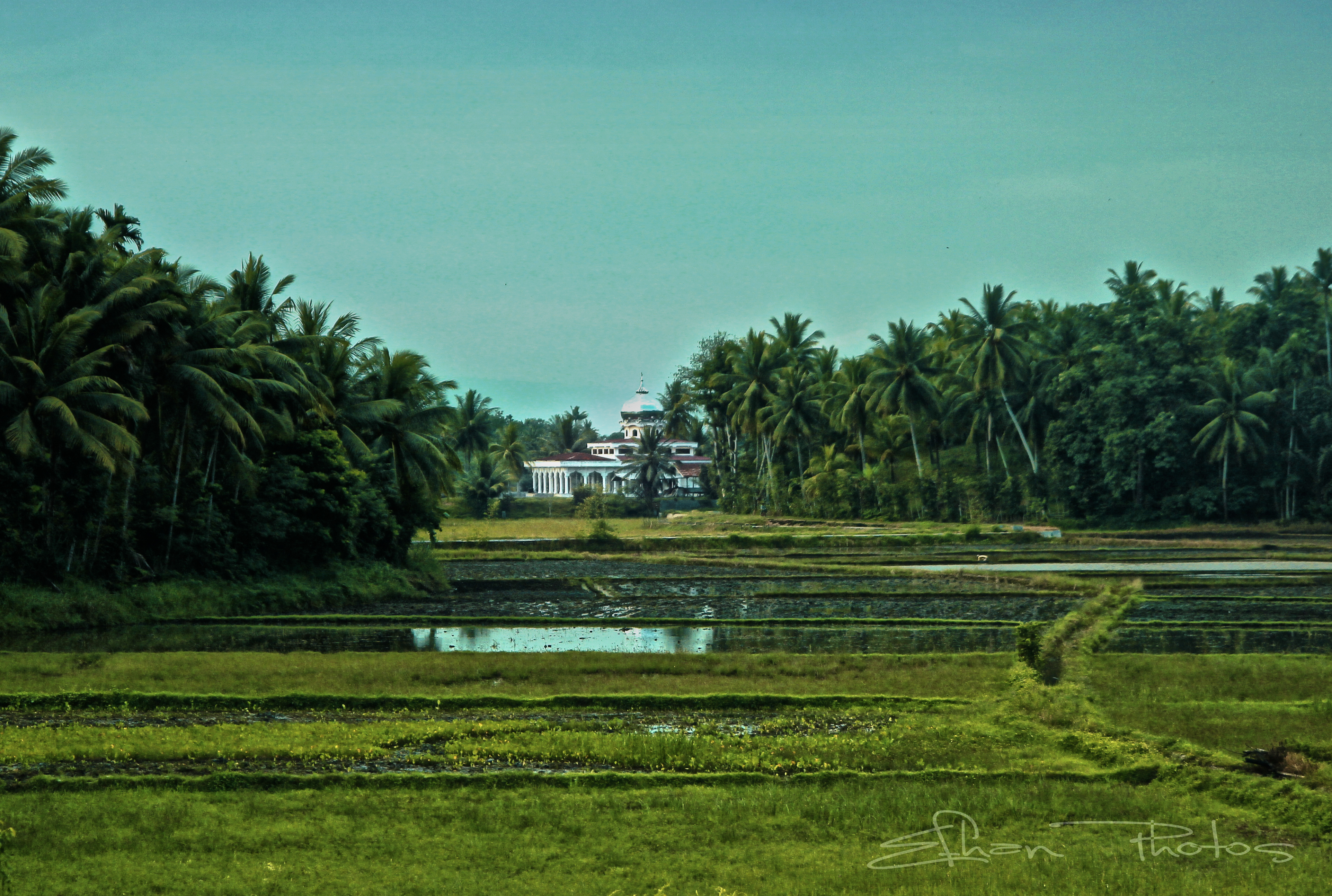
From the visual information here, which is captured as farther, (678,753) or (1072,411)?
(1072,411)

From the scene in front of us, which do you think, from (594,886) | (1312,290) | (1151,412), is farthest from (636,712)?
(1312,290)

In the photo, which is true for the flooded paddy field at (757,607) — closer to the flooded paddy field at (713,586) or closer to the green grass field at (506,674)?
the flooded paddy field at (713,586)

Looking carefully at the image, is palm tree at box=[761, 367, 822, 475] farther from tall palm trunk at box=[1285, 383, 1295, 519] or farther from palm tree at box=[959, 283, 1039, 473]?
tall palm trunk at box=[1285, 383, 1295, 519]

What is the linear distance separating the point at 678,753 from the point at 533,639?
10237mm

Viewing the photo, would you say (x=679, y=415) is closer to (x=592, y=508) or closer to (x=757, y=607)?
(x=592, y=508)

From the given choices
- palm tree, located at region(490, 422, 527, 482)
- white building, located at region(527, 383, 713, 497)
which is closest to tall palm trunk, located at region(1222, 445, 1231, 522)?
white building, located at region(527, 383, 713, 497)

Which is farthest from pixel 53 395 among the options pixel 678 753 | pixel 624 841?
pixel 624 841

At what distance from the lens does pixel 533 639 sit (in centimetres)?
2164

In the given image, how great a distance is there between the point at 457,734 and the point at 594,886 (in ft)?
17.1

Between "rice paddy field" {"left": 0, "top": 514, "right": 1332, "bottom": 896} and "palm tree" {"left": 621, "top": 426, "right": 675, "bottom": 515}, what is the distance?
55.4 meters

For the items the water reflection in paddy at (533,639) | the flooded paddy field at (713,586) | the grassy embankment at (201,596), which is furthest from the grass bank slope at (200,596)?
the flooded paddy field at (713,586)

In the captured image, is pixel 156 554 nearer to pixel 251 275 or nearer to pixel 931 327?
pixel 251 275

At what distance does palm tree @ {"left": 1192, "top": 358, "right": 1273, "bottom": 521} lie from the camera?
1972 inches
